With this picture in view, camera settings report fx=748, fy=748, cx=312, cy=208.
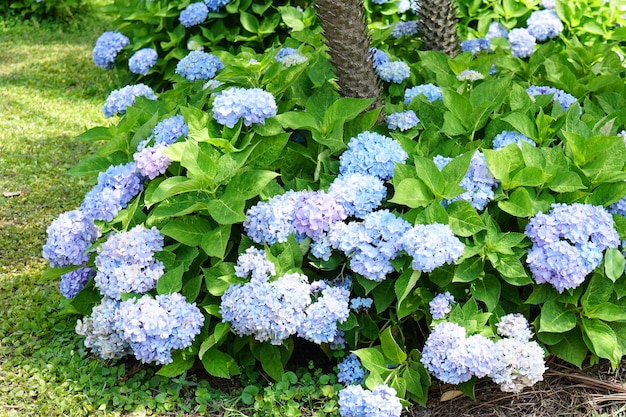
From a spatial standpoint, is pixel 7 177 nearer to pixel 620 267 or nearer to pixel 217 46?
pixel 217 46

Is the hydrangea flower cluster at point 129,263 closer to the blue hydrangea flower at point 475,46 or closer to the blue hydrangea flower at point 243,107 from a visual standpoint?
the blue hydrangea flower at point 243,107

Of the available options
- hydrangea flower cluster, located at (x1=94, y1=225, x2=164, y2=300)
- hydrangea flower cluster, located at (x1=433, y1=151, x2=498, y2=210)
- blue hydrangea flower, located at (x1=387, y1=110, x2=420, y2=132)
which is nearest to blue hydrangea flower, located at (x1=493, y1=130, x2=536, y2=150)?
hydrangea flower cluster, located at (x1=433, y1=151, x2=498, y2=210)

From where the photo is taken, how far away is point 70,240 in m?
2.81

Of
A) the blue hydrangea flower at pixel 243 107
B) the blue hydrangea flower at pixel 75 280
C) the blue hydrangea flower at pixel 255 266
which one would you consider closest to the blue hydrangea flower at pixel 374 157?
the blue hydrangea flower at pixel 243 107

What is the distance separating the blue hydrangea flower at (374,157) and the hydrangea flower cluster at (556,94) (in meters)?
0.86

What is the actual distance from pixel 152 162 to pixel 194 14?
2.62 metres

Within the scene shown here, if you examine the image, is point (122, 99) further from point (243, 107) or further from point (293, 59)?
point (243, 107)

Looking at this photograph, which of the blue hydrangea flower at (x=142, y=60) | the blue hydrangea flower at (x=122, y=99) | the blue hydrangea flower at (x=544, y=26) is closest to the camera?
the blue hydrangea flower at (x=122, y=99)

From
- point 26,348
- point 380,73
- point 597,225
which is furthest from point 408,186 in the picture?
point 26,348

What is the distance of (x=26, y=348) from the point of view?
117 inches

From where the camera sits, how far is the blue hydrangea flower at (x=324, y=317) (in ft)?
8.25

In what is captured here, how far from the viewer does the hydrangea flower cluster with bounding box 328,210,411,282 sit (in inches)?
99.2

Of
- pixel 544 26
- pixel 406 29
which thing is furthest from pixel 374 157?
pixel 544 26

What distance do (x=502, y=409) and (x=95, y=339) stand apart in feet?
4.88
